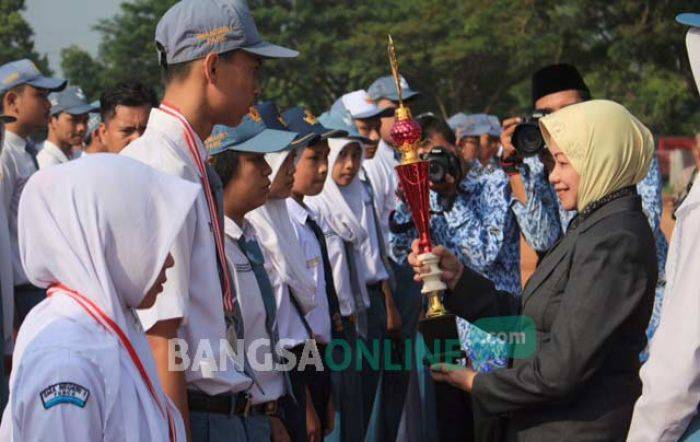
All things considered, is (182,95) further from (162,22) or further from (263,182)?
(263,182)

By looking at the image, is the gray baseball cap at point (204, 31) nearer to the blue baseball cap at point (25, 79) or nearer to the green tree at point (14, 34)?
the blue baseball cap at point (25, 79)

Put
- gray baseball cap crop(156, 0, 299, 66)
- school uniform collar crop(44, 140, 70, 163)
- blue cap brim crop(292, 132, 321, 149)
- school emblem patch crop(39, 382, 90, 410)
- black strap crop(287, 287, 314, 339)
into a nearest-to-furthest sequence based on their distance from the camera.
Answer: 1. school emblem patch crop(39, 382, 90, 410)
2. gray baseball cap crop(156, 0, 299, 66)
3. black strap crop(287, 287, 314, 339)
4. blue cap brim crop(292, 132, 321, 149)
5. school uniform collar crop(44, 140, 70, 163)

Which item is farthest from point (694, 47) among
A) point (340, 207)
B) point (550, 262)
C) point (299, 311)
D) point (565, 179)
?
point (340, 207)

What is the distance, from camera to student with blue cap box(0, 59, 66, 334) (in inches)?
269

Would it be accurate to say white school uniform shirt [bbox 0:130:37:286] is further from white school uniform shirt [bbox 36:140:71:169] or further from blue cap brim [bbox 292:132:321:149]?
blue cap brim [bbox 292:132:321:149]

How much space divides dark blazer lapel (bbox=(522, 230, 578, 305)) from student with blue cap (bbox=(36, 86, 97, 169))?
5.74 m

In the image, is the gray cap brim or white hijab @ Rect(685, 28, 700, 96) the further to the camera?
the gray cap brim

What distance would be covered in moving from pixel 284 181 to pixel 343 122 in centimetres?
290

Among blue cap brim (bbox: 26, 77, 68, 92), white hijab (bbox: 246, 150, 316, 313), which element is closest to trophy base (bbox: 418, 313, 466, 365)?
white hijab (bbox: 246, 150, 316, 313)

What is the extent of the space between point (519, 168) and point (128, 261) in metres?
3.17

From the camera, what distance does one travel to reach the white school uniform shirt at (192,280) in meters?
3.17

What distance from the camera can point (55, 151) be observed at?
8.83 metres

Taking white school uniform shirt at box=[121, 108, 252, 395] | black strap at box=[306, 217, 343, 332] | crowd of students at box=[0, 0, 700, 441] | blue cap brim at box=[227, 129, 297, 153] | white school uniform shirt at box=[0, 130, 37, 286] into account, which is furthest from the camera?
white school uniform shirt at box=[0, 130, 37, 286]

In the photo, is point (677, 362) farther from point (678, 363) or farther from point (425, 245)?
Result: point (425, 245)
